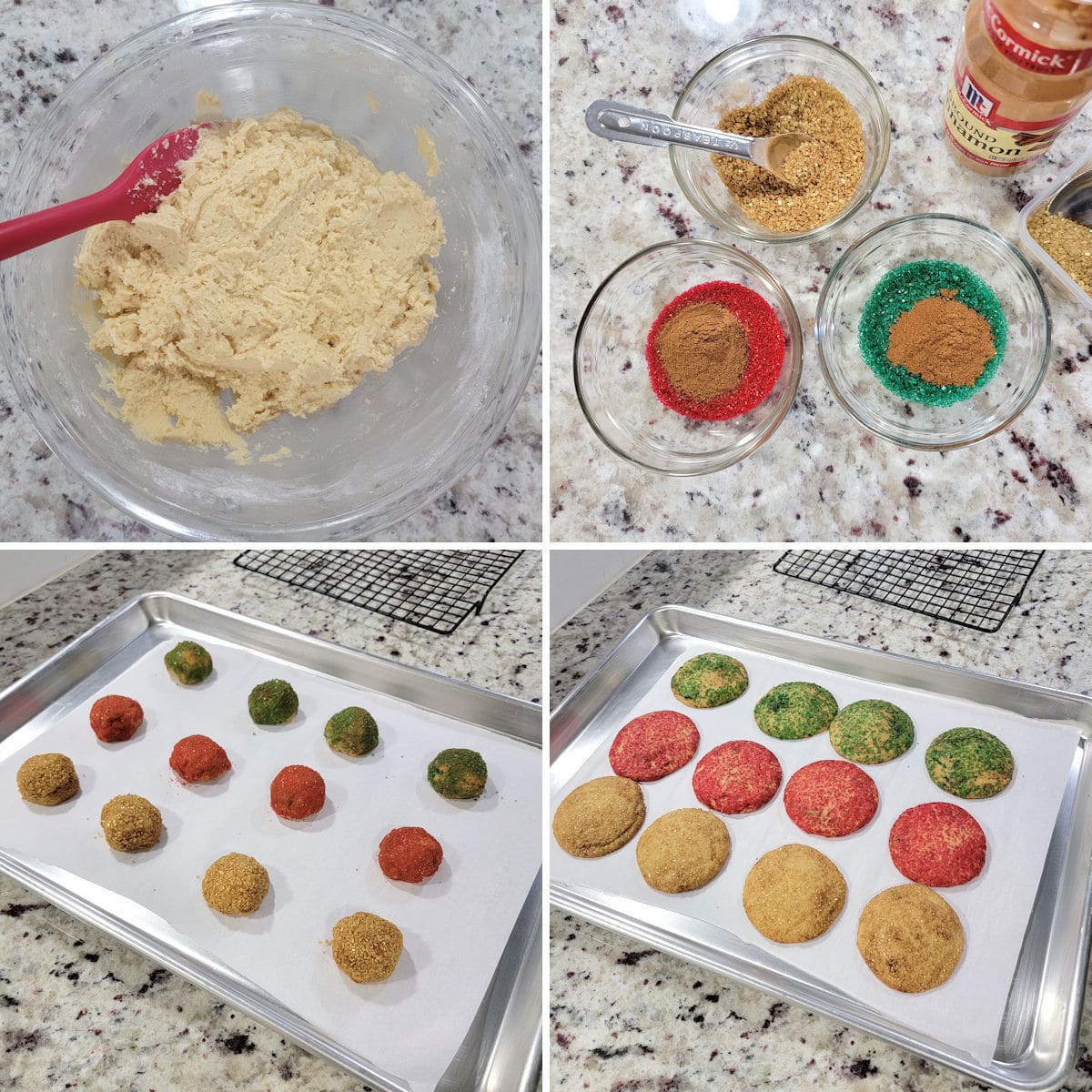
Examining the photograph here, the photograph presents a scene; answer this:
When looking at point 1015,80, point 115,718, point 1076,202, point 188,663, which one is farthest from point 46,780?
point 1076,202

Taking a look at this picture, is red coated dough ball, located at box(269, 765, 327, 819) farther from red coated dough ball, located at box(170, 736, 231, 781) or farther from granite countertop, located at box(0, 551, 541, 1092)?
granite countertop, located at box(0, 551, 541, 1092)

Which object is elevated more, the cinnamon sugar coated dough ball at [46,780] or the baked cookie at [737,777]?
the baked cookie at [737,777]

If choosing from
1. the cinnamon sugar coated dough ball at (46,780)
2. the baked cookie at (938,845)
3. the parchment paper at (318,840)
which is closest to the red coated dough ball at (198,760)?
the parchment paper at (318,840)

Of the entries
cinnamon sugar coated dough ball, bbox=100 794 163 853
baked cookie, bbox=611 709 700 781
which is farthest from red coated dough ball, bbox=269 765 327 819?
baked cookie, bbox=611 709 700 781

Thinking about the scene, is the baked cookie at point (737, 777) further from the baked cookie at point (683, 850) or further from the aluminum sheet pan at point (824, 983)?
the aluminum sheet pan at point (824, 983)

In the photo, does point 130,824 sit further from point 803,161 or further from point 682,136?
point 803,161

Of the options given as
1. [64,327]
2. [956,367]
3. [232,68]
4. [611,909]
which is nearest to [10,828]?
[64,327]

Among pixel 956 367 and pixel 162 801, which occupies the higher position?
pixel 956 367

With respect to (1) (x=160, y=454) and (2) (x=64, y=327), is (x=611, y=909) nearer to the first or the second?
(1) (x=160, y=454)
